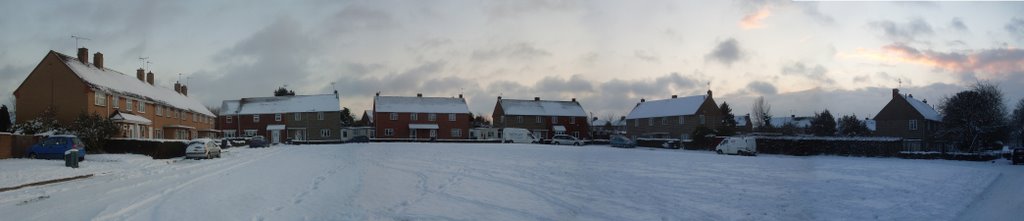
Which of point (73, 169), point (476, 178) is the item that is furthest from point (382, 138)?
point (476, 178)

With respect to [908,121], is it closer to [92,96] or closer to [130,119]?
[130,119]

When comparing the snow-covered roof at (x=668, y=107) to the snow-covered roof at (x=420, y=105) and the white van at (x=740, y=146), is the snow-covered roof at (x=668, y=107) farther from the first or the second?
the white van at (x=740, y=146)

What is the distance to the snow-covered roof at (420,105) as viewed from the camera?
83.3 meters

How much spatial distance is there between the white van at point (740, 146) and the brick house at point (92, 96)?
3867 centimetres

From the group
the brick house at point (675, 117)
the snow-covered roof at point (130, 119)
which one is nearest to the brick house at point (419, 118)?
the brick house at point (675, 117)

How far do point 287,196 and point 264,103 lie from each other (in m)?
70.8

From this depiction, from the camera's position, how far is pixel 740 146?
44.9 meters

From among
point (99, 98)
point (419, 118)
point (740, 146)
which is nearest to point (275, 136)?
point (419, 118)

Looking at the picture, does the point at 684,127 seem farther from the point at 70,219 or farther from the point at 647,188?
the point at 70,219

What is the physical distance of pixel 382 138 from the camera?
7925 cm

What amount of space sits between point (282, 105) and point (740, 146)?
54.8 metres

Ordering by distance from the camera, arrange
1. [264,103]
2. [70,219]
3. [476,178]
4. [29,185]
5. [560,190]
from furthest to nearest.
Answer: [264,103] < [476,178] < [29,185] < [560,190] < [70,219]

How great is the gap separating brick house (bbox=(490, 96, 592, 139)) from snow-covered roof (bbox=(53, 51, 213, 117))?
37885mm

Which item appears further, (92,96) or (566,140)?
(566,140)
